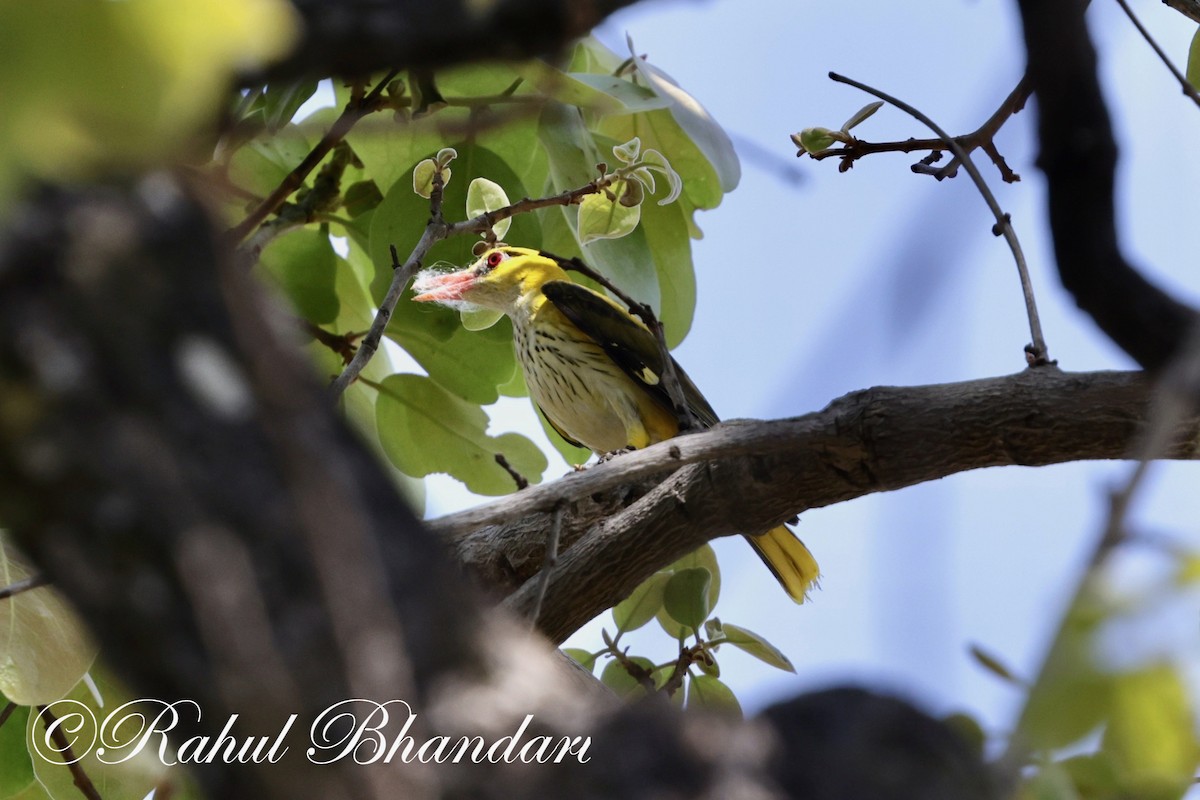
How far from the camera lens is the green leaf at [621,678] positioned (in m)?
2.10

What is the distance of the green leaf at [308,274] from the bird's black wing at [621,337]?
1.26 metres

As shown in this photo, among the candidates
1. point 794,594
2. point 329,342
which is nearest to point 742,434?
point 329,342

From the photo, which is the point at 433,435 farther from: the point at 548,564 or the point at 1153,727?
the point at 1153,727

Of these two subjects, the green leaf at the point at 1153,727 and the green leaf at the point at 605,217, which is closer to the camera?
the green leaf at the point at 1153,727

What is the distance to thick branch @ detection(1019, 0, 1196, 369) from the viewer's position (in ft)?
2.82

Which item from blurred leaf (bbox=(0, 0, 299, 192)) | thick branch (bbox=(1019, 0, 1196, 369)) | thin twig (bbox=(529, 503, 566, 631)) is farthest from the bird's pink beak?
blurred leaf (bbox=(0, 0, 299, 192))

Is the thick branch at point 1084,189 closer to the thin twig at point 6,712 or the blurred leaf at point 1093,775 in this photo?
the blurred leaf at point 1093,775

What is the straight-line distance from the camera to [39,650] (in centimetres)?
183

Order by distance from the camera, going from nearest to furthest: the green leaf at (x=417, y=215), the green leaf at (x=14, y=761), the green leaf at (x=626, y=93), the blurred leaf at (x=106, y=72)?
the blurred leaf at (x=106, y=72), the green leaf at (x=626, y=93), the green leaf at (x=14, y=761), the green leaf at (x=417, y=215)

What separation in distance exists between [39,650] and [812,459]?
4.34ft

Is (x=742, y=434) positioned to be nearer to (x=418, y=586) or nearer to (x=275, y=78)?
(x=418, y=586)

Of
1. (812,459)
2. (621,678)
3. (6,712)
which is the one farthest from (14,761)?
(812,459)

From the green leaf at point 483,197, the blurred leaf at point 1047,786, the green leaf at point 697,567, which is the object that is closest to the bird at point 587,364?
the green leaf at point 697,567

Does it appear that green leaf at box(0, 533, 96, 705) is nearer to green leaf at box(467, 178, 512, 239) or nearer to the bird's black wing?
green leaf at box(467, 178, 512, 239)
